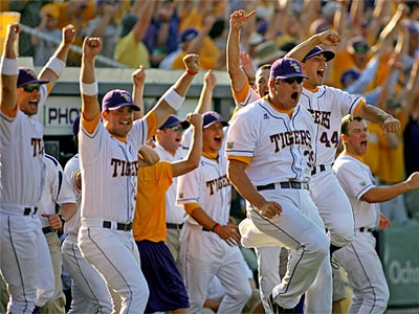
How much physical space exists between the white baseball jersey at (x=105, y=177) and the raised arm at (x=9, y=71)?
0.82 metres

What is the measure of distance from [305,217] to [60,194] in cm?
253

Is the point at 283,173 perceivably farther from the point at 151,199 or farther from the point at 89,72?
the point at 151,199

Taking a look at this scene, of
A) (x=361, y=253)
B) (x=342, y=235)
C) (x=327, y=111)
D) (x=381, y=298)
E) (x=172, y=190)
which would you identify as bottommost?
(x=381, y=298)

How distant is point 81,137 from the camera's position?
344 inches

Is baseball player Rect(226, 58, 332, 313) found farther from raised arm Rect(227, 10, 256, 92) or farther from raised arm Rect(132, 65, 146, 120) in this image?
raised arm Rect(132, 65, 146, 120)

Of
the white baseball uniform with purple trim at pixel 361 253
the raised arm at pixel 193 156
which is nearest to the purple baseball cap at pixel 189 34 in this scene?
the white baseball uniform with purple trim at pixel 361 253

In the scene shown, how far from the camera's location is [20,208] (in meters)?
8.23

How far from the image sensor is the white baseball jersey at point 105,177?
8.77m

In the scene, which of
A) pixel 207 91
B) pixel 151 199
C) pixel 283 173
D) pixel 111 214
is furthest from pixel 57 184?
pixel 207 91

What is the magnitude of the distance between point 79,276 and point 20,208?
1.62 m

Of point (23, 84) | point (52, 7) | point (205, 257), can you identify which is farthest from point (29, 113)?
point (52, 7)

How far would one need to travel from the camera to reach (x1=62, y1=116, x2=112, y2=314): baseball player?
377 inches

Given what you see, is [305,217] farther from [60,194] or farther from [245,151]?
[60,194]

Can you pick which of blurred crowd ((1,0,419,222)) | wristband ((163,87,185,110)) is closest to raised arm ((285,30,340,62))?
wristband ((163,87,185,110))
